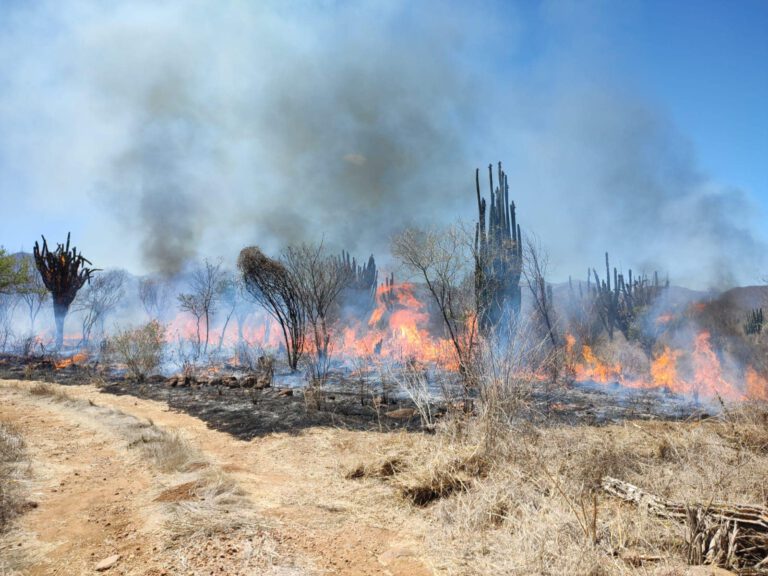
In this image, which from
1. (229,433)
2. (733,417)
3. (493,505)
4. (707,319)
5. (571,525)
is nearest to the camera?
(571,525)

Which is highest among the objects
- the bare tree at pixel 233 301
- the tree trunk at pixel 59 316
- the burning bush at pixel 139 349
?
the bare tree at pixel 233 301

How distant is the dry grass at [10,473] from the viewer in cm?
428

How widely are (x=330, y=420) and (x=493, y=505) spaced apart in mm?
6029

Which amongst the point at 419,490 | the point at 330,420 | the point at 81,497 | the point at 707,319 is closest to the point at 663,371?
the point at 707,319

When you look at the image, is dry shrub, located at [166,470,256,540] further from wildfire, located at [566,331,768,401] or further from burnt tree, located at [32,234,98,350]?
burnt tree, located at [32,234,98,350]

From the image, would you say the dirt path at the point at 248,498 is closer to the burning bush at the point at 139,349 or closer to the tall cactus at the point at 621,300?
the burning bush at the point at 139,349

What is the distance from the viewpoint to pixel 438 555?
3650mm

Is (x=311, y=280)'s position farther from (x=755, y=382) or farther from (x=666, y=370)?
(x=755, y=382)

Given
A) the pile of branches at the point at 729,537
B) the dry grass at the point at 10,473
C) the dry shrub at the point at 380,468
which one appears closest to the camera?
the pile of branches at the point at 729,537

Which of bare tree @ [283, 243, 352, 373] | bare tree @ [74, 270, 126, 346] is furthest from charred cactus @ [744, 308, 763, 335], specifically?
bare tree @ [74, 270, 126, 346]

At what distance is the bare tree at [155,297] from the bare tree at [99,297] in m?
2.65

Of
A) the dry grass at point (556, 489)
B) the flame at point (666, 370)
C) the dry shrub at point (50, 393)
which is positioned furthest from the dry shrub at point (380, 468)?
the flame at point (666, 370)

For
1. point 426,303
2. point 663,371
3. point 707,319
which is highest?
point 426,303

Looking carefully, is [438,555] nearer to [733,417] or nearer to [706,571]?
[706,571]
